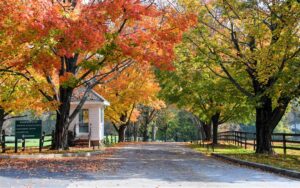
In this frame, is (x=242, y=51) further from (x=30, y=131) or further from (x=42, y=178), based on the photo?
(x=42, y=178)

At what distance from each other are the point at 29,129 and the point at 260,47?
13.5 meters

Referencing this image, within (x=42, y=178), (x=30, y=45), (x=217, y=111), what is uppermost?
(x=30, y=45)

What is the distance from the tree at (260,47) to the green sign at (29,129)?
387 inches

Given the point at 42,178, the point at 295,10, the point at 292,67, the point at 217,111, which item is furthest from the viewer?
the point at 217,111

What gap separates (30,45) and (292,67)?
40.2ft

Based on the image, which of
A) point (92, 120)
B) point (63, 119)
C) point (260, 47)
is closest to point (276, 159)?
point (260, 47)

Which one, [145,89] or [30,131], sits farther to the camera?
[145,89]

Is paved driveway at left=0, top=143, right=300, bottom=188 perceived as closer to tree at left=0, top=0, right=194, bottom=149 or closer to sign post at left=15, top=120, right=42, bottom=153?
tree at left=0, top=0, right=194, bottom=149

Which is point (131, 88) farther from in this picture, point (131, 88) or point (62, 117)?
point (62, 117)

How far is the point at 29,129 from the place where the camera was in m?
24.9

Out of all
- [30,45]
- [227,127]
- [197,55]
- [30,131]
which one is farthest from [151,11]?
[227,127]

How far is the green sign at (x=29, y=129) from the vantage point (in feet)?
81.1

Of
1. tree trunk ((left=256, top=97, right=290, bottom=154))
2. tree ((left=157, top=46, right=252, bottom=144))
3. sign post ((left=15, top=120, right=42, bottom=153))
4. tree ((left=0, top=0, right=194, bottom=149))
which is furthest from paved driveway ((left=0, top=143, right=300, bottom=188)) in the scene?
tree ((left=157, top=46, right=252, bottom=144))

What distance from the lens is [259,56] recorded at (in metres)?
20.6
